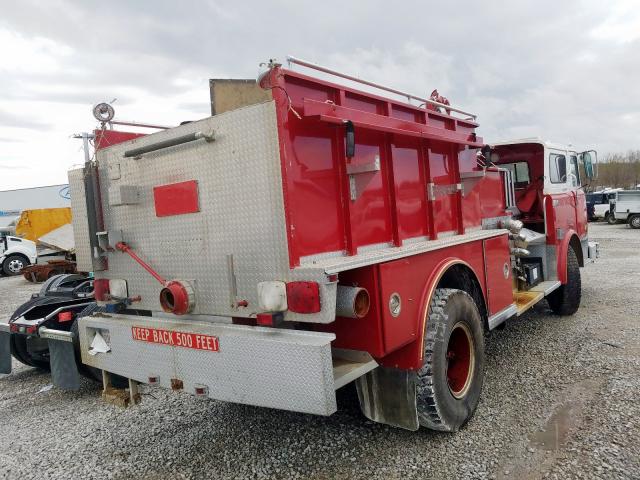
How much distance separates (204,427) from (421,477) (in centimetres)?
186

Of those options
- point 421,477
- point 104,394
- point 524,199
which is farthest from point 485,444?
point 524,199

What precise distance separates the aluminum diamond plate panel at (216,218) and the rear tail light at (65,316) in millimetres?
1317

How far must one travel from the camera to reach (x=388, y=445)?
3525mm

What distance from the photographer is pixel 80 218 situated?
13.4 feet

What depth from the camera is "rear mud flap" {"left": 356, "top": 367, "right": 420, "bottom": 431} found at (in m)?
3.35

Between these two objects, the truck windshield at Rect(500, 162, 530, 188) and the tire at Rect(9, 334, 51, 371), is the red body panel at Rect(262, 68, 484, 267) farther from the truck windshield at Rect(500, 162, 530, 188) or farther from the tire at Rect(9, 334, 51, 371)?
the tire at Rect(9, 334, 51, 371)

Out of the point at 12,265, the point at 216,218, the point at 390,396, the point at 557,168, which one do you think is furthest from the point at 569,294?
the point at 12,265

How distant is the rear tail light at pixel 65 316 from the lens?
4.89 metres

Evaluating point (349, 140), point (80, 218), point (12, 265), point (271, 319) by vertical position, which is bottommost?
point (12, 265)

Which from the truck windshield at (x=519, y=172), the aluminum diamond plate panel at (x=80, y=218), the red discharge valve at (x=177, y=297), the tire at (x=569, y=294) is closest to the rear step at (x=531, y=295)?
the tire at (x=569, y=294)

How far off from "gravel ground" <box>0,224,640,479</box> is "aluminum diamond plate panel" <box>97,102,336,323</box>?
109 centimetres

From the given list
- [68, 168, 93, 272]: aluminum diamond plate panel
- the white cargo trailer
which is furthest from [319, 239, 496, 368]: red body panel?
the white cargo trailer

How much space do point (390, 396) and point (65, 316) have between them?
3.40m

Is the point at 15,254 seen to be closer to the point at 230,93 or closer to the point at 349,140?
the point at 230,93
